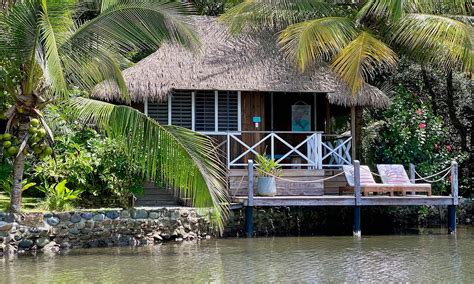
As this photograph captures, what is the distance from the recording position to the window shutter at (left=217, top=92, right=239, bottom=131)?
17188mm

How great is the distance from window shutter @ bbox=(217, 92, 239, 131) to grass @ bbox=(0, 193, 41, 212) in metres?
4.55

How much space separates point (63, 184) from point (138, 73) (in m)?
3.62

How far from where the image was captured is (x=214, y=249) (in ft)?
43.6

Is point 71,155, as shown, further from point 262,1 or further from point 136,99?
point 262,1

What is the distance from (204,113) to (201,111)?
83 mm

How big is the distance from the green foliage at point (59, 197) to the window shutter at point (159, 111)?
11.6 feet

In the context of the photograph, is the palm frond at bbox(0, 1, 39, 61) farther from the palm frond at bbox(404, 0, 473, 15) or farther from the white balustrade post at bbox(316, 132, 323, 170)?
the palm frond at bbox(404, 0, 473, 15)

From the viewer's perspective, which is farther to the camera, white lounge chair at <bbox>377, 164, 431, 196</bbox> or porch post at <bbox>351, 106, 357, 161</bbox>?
porch post at <bbox>351, 106, 357, 161</bbox>

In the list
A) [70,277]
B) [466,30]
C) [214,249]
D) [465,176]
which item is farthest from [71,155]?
[465,176]

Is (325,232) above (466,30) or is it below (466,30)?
below

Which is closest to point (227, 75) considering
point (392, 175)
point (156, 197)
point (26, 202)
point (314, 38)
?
point (314, 38)

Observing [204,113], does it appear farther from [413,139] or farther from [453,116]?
[453,116]

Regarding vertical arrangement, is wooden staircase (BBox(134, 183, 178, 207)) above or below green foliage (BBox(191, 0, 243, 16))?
below

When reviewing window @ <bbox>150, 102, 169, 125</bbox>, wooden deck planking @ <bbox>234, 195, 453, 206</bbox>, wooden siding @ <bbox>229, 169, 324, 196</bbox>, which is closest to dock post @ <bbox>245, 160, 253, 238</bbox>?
wooden deck planking @ <bbox>234, 195, 453, 206</bbox>
